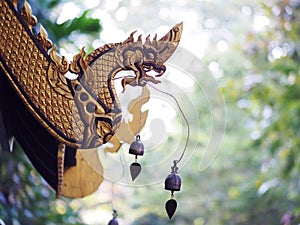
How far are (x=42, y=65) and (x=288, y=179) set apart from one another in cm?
193

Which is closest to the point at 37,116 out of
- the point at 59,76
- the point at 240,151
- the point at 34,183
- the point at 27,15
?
the point at 59,76

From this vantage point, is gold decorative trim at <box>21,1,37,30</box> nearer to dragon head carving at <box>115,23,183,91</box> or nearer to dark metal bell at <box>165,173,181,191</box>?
dragon head carving at <box>115,23,183,91</box>

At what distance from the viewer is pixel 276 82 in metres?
3.14

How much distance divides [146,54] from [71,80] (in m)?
0.15

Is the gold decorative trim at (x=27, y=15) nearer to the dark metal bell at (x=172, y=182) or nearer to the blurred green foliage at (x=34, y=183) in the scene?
the dark metal bell at (x=172, y=182)

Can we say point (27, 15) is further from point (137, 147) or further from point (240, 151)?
point (240, 151)

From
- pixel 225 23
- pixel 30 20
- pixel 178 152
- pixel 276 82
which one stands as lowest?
pixel 178 152

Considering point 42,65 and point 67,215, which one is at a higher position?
point 67,215

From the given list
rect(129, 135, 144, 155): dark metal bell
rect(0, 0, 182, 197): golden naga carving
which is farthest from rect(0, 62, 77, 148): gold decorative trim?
rect(129, 135, 144, 155): dark metal bell

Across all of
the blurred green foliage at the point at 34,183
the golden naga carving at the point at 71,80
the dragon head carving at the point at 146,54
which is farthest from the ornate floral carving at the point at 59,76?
the blurred green foliage at the point at 34,183

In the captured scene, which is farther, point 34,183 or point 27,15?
point 34,183

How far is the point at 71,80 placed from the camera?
38.7 inches

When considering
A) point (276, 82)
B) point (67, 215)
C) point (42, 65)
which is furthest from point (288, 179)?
point (42, 65)

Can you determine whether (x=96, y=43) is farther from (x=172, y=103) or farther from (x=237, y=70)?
(x=237, y=70)
